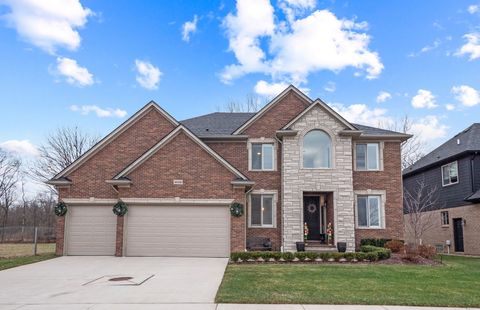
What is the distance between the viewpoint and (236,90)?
121 ft

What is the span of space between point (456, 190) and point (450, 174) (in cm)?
112

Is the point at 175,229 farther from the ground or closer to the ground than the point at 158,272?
farther from the ground

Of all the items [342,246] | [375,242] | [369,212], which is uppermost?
[369,212]

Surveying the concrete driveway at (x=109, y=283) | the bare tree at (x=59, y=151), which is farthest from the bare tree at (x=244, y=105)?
the concrete driveway at (x=109, y=283)

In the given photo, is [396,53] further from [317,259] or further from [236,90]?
[236,90]

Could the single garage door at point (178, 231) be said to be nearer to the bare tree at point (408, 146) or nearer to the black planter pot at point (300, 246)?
the black planter pot at point (300, 246)

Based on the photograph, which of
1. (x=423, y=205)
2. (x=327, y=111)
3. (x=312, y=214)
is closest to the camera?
(x=327, y=111)

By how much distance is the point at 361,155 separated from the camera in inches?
769

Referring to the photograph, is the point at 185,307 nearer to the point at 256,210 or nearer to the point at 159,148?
the point at 159,148

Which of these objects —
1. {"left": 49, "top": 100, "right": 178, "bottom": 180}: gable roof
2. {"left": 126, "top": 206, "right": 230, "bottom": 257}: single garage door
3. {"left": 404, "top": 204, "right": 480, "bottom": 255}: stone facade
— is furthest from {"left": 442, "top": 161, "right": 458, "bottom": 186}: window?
{"left": 49, "top": 100, "right": 178, "bottom": 180}: gable roof

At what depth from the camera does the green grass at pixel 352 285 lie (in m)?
8.16

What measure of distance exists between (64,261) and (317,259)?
941 cm

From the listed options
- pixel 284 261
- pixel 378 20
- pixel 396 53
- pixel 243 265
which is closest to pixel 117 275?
pixel 243 265

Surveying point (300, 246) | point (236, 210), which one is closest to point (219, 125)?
point (236, 210)
